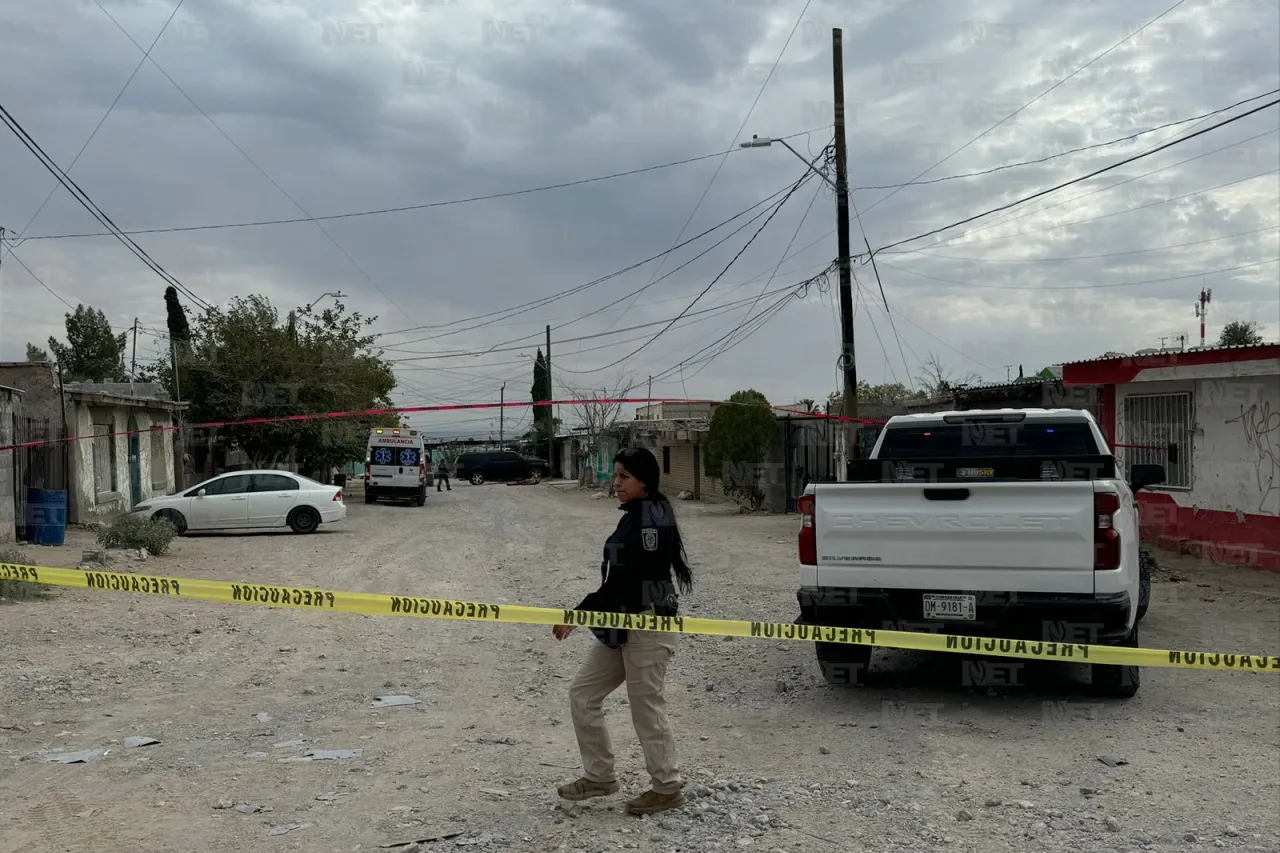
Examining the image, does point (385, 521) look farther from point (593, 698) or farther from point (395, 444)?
point (593, 698)

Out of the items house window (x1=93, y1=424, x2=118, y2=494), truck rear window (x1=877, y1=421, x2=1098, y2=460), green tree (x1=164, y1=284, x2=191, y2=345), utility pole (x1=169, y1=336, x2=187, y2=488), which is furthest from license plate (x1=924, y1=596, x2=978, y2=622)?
green tree (x1=164, y1=284, x2=191, y2=345)

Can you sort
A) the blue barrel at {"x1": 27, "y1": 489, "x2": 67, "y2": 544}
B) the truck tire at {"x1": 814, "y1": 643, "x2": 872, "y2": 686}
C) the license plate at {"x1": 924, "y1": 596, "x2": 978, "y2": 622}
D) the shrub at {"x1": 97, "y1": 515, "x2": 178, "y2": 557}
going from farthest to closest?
the blue barrel at {"x1": 27, "y1": 489, "x2": 67, "y2": 544} → the shrub at {"x1": 97, "y1": 515, "x2": 178, "y2": 557} → the truck tire at {"x1": 814, "y1": 643, "x2": 872, "y2": 686} → the license plate at {"x1": 924, "y1": 596, "x2": 978, "y2": 622}

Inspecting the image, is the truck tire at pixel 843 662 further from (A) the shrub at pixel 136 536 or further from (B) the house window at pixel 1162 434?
(A) the shrub at pixel 136 536

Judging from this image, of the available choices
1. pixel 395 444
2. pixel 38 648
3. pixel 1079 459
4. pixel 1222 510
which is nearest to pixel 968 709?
pixel 1079 459

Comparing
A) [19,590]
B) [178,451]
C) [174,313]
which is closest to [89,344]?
[174,313]

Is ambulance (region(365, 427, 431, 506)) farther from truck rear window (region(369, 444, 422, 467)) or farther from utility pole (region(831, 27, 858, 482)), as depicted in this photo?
utility pole (region(831, 27, 858, 482))

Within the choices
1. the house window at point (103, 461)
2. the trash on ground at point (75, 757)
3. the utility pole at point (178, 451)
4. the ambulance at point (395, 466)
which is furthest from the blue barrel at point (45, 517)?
the ambulance at point (395, 466)

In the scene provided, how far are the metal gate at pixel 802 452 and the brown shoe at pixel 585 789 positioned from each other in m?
22.5

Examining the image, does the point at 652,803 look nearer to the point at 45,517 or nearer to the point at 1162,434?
the point at 1162,434

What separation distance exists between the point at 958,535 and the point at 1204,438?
33.9ft

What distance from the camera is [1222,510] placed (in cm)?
Answer: 1453

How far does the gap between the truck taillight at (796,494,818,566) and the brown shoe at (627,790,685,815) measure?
97.6 inches

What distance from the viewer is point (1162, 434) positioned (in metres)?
15.9

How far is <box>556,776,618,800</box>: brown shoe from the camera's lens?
4.82 metres
